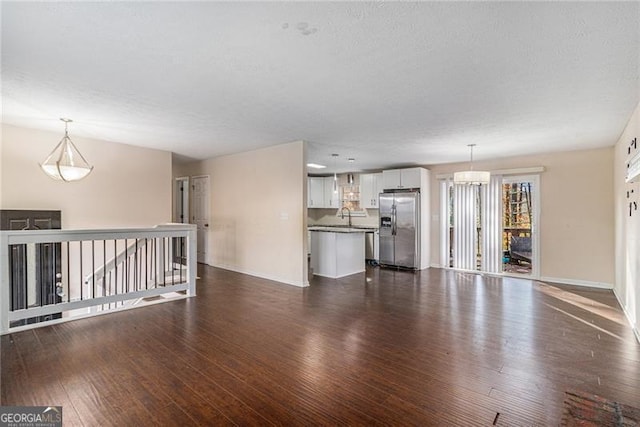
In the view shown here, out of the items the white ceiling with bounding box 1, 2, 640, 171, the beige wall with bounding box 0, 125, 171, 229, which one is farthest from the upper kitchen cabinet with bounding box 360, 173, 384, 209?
the beige wall with bounding box 0, 125, 171, 229

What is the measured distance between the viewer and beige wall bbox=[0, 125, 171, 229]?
14.9ft

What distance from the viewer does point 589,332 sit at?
3391mm

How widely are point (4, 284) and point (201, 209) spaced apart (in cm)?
A: 475

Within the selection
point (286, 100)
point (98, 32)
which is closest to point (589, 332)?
point (286, 100)

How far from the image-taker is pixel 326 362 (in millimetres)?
2676

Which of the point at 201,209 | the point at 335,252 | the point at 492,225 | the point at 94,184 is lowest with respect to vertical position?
the point at 335,252

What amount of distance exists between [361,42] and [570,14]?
1.24 m

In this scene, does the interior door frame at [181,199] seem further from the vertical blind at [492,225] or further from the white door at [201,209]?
the vertical blind at [492,225]

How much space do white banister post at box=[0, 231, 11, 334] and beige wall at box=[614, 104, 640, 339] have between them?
6443 millimetres

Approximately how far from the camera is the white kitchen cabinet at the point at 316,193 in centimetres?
943

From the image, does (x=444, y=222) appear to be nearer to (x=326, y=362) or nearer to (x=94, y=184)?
(x=326, y=362)

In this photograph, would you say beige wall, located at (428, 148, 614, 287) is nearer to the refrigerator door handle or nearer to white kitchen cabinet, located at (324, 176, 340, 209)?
the refrigerator door handle

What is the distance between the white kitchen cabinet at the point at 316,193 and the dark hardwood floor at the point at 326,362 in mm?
5189

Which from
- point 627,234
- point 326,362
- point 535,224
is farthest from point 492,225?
point 326,362
